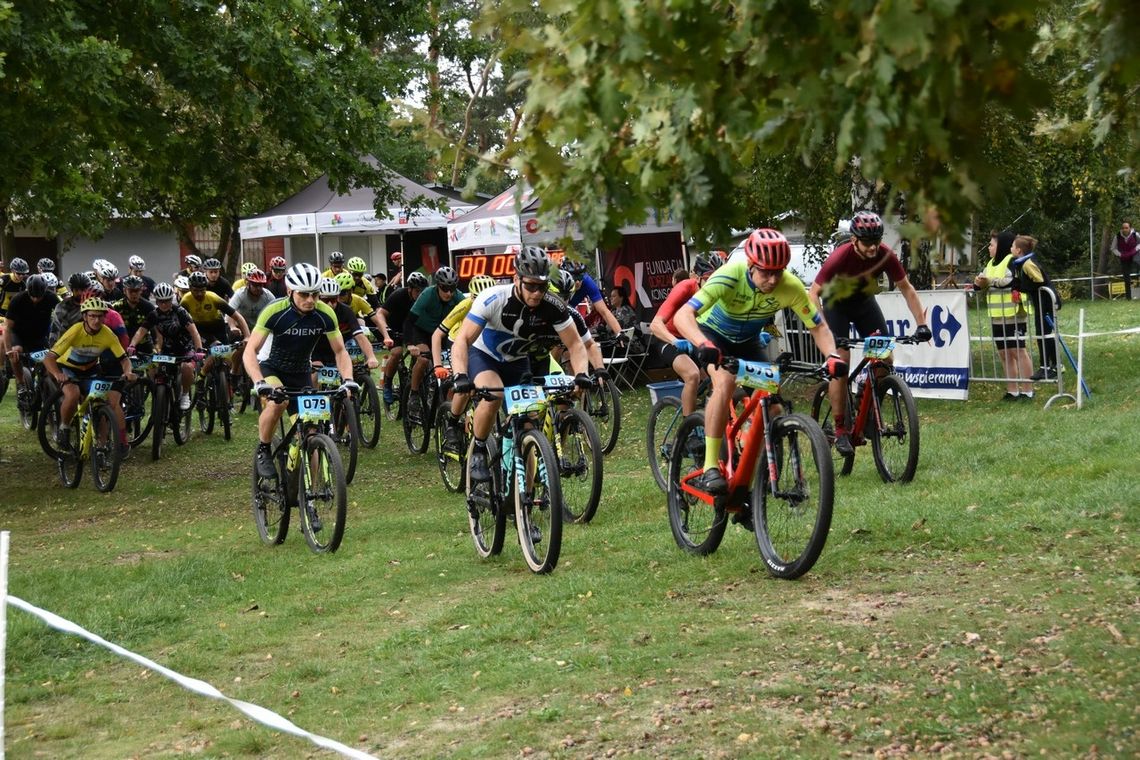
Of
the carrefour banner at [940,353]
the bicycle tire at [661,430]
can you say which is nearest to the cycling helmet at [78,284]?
the bicycle tire at [661,430]

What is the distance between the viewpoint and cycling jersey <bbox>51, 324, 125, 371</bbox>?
14656 millimetres

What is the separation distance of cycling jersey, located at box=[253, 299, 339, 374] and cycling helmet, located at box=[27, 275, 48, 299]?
23.2ft

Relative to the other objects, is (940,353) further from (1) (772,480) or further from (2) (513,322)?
(1) (772,480)

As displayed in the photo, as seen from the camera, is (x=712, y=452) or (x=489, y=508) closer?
(x=712, y=452)

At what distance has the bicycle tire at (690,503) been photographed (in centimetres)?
873

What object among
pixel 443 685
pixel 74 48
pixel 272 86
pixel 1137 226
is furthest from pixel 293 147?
pixel 1137 226

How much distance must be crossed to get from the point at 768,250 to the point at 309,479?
3.92m

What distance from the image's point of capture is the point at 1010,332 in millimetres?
16172

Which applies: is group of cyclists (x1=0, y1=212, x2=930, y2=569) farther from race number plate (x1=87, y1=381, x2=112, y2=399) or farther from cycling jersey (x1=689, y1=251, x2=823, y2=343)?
race number plate (x1=87, y1=381, x2=112, y2=399)

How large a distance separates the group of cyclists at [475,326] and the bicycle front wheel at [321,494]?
1.40 ft

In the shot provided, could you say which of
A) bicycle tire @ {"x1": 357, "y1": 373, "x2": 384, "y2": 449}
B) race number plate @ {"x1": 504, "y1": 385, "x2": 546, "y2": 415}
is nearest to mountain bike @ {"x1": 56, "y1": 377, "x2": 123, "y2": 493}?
bicycle tire @ {"x1": 357, "y1": 373, "x2": 384, "y2": 449}

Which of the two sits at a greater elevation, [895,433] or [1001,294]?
[1001,294]

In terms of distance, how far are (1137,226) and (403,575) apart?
3323 cm

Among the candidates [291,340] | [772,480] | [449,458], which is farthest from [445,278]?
[772,480]
